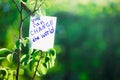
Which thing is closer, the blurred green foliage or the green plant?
the green plant

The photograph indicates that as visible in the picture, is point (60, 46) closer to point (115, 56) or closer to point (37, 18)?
point (115, 56)

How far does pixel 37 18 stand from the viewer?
2.51m

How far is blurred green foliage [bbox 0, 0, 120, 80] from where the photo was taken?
4.00 meters

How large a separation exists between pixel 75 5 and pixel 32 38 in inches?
64.8

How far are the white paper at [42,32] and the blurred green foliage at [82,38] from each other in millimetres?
1371

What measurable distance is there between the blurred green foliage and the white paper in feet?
4.50

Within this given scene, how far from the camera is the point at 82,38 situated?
4.09 metres

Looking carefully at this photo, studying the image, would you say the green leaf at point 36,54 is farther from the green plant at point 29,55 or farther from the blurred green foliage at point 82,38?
the blurred green foliage at point 82,38

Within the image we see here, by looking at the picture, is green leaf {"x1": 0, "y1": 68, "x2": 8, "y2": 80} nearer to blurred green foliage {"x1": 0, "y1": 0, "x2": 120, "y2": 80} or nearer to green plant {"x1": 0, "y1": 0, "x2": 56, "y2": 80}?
green plant {"x1": 0, "y1": 0, "x2": 56, "y2": 80}

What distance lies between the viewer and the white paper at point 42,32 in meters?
2.52

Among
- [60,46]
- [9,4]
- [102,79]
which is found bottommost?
[102,79]

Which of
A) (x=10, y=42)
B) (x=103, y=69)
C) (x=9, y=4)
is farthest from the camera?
(x=103, y=69)

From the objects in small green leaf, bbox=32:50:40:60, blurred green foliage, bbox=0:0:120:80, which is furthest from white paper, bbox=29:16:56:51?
blurred green foliage, bbox=0:0:120:80

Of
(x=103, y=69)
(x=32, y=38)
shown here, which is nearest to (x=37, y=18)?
(x=32, y=38)
